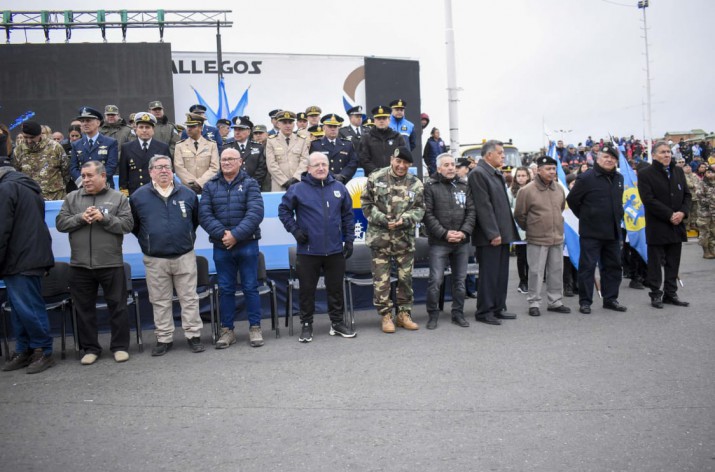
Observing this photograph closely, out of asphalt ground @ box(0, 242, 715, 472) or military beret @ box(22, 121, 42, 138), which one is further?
military beret @ box(22, 121, 42, 138)

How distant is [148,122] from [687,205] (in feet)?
24.5

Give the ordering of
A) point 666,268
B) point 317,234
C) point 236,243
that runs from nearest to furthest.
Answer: point 236,243 → point 317,234 → point 666,268

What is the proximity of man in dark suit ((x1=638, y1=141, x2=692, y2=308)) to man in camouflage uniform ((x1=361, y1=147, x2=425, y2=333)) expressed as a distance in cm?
327

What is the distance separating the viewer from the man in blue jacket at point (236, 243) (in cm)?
666

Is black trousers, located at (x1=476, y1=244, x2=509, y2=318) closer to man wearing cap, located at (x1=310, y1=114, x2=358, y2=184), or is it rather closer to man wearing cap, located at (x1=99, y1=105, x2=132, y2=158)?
man wearing cap, located at (x1=310, y1=114, x2=358, y2=184)

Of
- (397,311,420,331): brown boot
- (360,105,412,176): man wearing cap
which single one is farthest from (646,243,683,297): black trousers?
(360,105,412,176): man wearing cap

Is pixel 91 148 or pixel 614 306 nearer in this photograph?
pixel 614 306

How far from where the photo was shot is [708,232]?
12.5 metres

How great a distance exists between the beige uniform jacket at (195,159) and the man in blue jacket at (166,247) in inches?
77.8

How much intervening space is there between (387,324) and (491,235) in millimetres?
1693

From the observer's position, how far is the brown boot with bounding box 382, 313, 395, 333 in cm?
710

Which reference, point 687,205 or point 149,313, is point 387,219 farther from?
point 687,205

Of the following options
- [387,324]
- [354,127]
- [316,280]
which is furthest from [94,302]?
[354,127]

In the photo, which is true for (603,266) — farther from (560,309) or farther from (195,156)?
(195,156)
